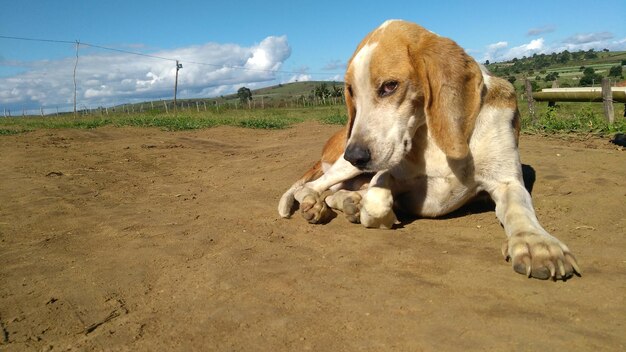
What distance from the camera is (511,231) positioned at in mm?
2885

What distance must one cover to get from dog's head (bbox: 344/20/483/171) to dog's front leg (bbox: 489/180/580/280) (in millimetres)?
514

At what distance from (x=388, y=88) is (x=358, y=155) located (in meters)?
0.50

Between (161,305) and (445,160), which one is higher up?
(445,160)

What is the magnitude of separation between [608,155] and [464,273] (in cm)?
427

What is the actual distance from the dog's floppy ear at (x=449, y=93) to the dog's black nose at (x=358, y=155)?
473 millimetres

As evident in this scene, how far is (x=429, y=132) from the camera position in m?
3.20

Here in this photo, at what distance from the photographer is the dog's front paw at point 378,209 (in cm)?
352

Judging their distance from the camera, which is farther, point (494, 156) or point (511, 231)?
point (494, 156)

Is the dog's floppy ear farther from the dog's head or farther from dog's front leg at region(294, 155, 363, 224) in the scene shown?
dog's front leg at region(294, 155, 363, 224)

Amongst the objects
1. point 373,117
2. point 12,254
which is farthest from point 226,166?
point 373,117

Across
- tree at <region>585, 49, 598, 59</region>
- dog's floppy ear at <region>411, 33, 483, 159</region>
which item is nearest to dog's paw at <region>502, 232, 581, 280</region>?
dog's floppy ear at <region>411, 33, 483, 159</region>

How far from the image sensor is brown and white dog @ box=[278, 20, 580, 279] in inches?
121

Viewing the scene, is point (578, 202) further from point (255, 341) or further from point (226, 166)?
point (226, 166)

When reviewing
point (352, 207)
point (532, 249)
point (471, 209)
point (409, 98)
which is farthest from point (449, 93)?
point (471, 209)
